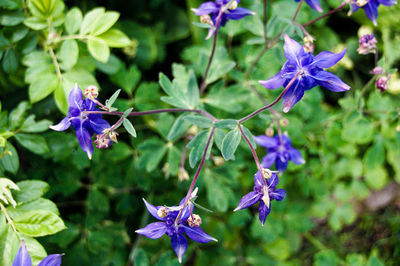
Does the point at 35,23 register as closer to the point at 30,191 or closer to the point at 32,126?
the point at 32,126

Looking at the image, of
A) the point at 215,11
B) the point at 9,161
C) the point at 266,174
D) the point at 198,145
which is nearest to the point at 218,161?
the point at 198,145

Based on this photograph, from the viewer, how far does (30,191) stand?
160 cm

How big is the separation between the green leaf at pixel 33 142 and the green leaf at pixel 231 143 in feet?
3.36

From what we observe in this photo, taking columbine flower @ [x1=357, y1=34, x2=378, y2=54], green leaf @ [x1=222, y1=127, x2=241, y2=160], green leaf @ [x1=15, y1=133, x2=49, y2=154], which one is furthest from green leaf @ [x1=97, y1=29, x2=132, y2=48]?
columbine flower @ [x1=357, y1=34, x2=378, y2=54]

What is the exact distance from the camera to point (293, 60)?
1329mm

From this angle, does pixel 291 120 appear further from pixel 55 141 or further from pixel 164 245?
pixel 55 141

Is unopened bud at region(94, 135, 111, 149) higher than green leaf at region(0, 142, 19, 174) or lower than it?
higher

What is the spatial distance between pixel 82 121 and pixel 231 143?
61 centimetres

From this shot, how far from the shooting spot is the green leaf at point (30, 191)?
5.17 feet

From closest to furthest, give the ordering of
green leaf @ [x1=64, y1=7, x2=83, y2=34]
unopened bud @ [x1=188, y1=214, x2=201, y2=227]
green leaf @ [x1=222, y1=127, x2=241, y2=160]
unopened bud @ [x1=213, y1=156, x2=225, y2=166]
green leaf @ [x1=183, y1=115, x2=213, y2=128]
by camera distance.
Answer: unopened bud @ [x1=188, y1=214, x2=201, y2=227], green leaf @ [x1=222, y1=127, x2=241, y2=160], green leaf @ [x1=183, y1=115, x2=213, y2=128], green leaf @ [x1=64, y1=7, x2=83, y2=34], unopened bud @ [x1=213, y1=156, x2=225, y2=166]

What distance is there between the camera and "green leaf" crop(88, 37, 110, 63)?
179cm

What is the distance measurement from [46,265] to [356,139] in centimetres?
189

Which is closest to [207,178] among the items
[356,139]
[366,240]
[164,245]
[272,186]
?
[164,245]

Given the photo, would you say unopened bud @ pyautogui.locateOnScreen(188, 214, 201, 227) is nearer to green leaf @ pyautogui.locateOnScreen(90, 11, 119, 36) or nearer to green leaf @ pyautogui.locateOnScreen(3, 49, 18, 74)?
green leaf @ pyautogui.locateOnScreen(90, 11, 119, 36)
